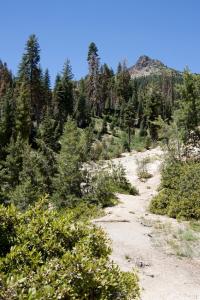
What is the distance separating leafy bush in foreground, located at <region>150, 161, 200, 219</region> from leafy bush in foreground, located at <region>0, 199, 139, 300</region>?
1671 cm

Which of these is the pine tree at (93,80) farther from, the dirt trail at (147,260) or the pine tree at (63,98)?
the dirt trail at (147,260)

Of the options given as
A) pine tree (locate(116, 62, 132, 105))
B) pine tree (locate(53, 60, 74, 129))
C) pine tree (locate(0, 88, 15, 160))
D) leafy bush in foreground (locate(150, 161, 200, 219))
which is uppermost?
pine tree (locate(116, 62, 132, 105))

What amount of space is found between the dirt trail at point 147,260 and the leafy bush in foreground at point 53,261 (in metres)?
5.31

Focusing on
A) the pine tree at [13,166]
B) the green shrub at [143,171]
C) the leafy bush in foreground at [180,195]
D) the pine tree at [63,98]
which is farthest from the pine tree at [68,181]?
the pine tree at [63,98]

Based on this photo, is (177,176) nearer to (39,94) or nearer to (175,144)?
(175,144)

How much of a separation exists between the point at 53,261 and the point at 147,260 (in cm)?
1104

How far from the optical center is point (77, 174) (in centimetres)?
2789

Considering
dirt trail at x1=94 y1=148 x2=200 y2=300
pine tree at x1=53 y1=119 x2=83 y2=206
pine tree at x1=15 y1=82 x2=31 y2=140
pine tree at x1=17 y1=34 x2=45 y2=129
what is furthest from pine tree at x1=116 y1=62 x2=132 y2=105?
dirt trail at x1=94 y1=148 x2=200 y2=300

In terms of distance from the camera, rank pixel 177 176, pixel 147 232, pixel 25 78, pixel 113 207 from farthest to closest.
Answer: pixel 25 78 < pixel 177 176 < pixel 113 207 < pixel 147 232

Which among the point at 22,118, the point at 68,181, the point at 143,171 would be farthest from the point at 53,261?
the point at 22,118

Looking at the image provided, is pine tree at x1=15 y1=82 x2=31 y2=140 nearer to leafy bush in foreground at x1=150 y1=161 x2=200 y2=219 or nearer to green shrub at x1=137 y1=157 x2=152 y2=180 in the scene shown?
green shrub at x1=137 y1=157 x2=152 y2=180

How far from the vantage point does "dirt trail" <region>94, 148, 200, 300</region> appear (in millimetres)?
14275

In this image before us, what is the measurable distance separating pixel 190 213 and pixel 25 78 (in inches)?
1711

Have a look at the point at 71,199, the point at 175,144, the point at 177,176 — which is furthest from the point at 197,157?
the point at 71,199
